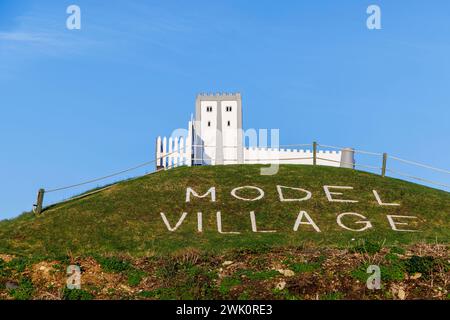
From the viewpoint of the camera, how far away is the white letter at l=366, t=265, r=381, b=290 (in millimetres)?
15031

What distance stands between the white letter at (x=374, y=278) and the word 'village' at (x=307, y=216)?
8.28 metres

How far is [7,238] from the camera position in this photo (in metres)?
23.3

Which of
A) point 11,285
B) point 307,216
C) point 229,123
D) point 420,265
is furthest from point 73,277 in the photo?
point 229,123

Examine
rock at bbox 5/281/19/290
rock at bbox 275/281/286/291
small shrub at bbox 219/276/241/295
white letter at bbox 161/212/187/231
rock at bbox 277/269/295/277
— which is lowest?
white letter at bbox 161/212/187/231

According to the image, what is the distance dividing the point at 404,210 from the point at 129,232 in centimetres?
1278

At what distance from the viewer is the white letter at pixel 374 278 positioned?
15.0 metres

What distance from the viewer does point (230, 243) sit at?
861 inches

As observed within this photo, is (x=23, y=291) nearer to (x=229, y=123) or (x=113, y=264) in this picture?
(x=113, y=264)

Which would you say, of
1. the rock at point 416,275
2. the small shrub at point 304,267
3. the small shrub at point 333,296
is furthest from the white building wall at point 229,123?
the small shrub at point 333,296

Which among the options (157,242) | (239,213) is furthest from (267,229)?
(157,242)

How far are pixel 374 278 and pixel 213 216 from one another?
1101 cm

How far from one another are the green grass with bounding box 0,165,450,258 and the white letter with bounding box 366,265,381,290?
1487mm

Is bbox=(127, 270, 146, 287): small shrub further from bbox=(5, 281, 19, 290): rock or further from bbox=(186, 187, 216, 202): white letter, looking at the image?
bbox=(186, 187, 216, 202): white letter

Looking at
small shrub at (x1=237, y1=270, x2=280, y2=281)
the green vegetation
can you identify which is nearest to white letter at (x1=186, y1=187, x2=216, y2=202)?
the green vegetation
